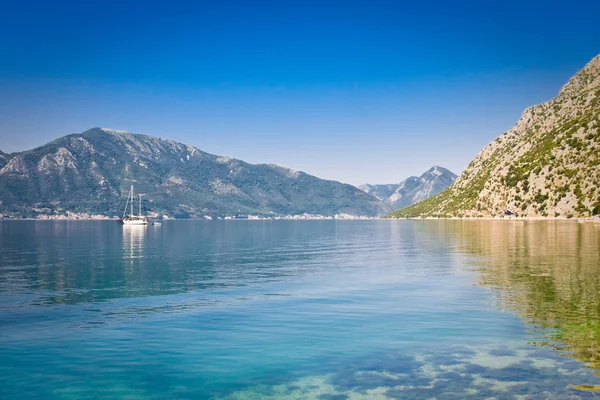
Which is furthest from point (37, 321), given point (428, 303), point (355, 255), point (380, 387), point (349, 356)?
point (355, 255)

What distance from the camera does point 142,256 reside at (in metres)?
87.2

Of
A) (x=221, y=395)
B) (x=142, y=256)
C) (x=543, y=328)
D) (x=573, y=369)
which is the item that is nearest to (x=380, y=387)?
(x=221, y=395)

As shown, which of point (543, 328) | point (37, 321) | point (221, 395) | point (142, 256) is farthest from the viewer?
point (142, 256)

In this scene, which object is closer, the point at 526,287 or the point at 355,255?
the point at 526,287

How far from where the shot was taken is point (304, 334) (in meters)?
31.0

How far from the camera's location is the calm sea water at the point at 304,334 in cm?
2138

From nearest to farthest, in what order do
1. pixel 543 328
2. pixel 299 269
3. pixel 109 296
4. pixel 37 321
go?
pixel 543 328
pixel 37 321
pixel 109 296
pixel 299 269

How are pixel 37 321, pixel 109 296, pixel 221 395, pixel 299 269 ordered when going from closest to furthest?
pixel 221 395
pixel 37 321
pixel 109 296
pixel 299 269

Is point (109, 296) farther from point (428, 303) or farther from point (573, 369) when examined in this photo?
point (573, 369)

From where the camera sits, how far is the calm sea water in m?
21.4

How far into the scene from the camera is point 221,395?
20641 mm

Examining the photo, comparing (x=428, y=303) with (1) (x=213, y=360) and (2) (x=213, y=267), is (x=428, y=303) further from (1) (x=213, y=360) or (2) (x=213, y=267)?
(2) (x=213, y=267)

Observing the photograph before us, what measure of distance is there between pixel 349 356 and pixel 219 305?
17.8 meters

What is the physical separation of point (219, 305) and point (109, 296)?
38.3ft
